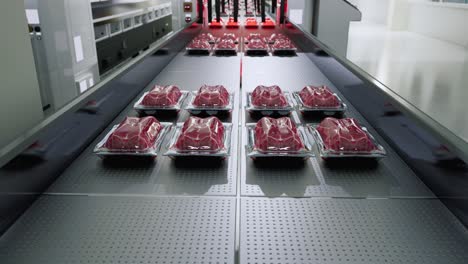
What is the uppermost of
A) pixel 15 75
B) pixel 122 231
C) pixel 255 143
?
pixel 15 75

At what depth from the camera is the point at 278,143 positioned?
178cm

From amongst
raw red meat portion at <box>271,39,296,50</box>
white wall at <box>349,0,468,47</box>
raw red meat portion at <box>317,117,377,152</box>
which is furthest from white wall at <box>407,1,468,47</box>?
raw red meat portion at <box>317,117,377,152</box>

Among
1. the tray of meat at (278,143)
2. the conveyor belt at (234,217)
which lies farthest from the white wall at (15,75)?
the tray of meat at (278,143)

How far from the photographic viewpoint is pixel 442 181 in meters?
1.47

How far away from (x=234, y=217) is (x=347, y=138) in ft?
2.32

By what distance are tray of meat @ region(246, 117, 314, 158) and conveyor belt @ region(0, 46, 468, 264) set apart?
0.07m

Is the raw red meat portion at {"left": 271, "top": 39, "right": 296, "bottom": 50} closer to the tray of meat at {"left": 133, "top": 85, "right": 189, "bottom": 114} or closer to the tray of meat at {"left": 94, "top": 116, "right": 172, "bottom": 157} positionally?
the tray of meat at {"left": 133, "top": 85, "right": 189, "bottom": 114}

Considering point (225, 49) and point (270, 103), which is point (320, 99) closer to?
point (270, 103)

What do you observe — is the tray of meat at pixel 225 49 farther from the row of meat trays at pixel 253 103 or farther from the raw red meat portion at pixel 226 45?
the row of meat trays at pixel 253 103

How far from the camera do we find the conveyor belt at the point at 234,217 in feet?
4.07

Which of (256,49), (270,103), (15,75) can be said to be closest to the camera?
(15,75)

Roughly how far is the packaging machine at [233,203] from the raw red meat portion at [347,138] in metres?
Result: 0.08

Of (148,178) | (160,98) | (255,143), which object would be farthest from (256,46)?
→ (148,178)

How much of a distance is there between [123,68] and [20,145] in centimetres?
131
